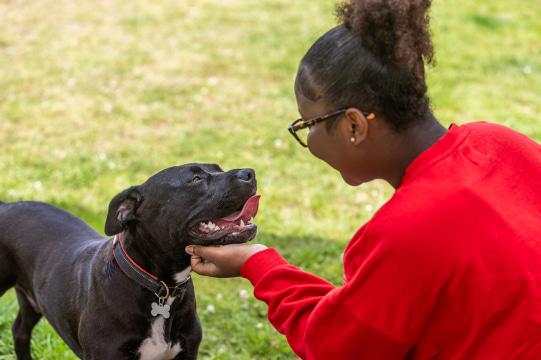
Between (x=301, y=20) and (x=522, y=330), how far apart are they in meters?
10.3

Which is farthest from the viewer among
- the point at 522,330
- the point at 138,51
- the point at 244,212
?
the point at 138,51

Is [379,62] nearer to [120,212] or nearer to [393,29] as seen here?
[393,29]

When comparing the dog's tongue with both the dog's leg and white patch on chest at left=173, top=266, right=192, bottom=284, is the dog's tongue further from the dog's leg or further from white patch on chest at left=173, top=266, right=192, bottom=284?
the dog's leg

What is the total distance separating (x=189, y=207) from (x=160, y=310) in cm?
56

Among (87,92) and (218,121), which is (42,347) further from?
(87,92)

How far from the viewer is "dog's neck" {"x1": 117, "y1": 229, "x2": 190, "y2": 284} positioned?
397cm

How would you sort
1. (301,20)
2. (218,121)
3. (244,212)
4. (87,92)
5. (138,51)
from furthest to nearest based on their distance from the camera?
(301,20) < (138,51) < (87,92) < (218,121) < (244,212)

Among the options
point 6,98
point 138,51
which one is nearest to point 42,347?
point 6,98

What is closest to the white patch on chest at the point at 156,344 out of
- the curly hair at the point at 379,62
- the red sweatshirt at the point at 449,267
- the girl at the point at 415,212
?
the girl at the point at 415,212

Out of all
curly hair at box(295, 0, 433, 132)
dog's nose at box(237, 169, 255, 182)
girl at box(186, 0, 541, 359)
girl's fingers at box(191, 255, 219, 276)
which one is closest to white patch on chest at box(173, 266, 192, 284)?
girl's fingers at box(191, 255, 219, 276)

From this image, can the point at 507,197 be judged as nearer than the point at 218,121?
Yes

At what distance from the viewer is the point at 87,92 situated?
1005 cm

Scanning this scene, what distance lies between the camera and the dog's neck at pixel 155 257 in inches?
156

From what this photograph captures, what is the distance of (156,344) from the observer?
4.07 meters
